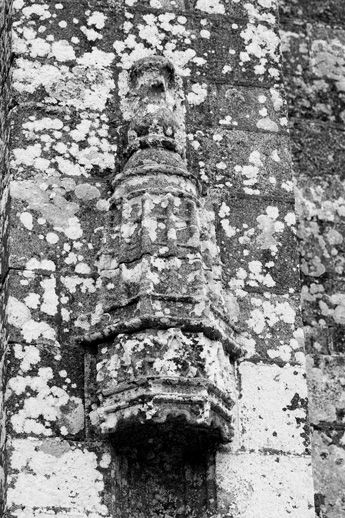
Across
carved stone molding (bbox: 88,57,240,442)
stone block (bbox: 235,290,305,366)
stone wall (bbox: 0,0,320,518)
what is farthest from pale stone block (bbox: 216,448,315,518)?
stone block (bbox: 235,290,305,366)

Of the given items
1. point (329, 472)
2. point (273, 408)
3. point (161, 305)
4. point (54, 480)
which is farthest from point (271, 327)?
point (54, 480)

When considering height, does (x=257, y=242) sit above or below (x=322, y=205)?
below

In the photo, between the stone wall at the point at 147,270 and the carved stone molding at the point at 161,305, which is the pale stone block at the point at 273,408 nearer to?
the stone wall at the point at 147,270

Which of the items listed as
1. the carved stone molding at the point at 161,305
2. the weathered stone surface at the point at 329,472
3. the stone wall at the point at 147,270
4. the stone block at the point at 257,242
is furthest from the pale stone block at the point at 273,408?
the weathered stone surface at the point at 329,472

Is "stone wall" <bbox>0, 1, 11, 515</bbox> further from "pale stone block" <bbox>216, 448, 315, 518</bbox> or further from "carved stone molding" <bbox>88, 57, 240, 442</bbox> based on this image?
"pale stone block" <bbox>216, 448, 315, 518</bbox>

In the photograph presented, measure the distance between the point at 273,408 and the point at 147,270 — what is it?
83 cm

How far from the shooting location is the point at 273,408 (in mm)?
6766

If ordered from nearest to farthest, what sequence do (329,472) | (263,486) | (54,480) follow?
(54,480) < (263,486) < (329,472)

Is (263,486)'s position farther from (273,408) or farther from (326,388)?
(326,388)

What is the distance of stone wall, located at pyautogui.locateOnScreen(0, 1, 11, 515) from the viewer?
6410 mm

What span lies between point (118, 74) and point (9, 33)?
0.53 m

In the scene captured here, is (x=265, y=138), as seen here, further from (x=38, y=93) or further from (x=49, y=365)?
(x=49, y=365)

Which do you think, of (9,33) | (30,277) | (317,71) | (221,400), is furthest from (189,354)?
(317,71)

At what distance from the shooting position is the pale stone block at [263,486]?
6516mm
